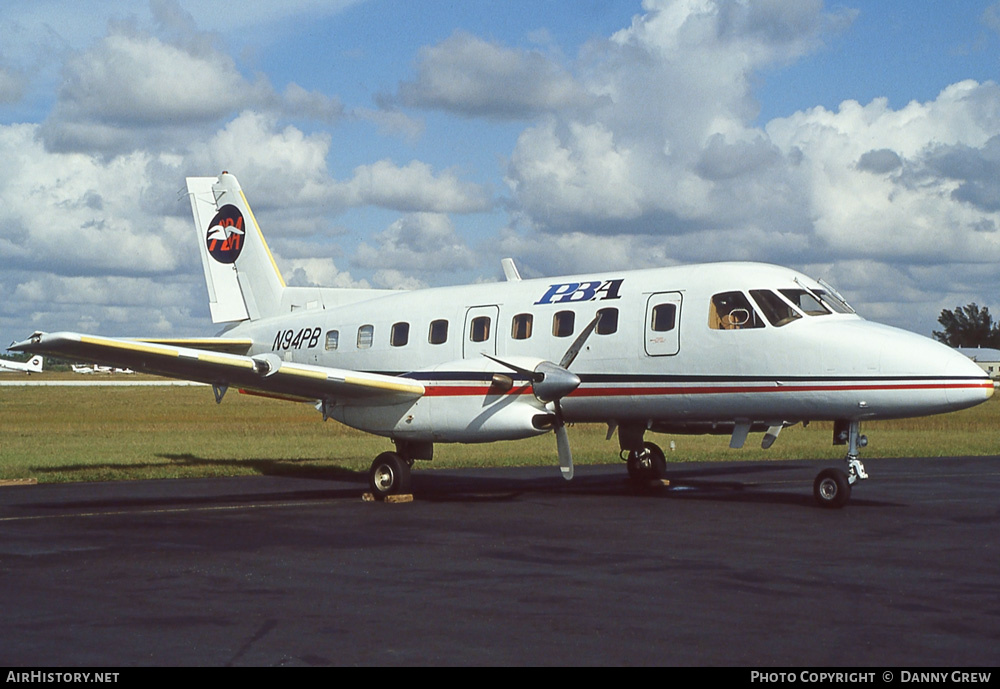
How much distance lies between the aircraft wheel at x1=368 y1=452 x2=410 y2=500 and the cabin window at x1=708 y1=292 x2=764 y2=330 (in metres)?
5.87

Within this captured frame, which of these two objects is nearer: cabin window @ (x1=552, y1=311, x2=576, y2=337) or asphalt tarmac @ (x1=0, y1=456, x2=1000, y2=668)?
asphalt tarmac @ (x1=0, y1=456, x2=1000, y2=668)

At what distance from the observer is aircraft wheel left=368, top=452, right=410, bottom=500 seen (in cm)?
1838

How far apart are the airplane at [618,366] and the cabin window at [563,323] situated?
3 centimetres

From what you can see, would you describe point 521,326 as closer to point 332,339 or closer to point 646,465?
point 646,465

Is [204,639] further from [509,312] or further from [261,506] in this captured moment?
[509,312]

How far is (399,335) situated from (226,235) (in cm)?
720

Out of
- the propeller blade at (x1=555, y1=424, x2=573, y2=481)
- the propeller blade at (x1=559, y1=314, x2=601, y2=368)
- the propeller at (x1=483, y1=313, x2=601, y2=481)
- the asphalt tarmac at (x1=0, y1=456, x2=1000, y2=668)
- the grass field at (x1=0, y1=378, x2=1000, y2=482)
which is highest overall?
the propeller blade at (x1=559, y1=314, x2=601, y2=368)

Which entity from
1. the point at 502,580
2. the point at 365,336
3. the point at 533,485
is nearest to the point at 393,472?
the point at 365,336

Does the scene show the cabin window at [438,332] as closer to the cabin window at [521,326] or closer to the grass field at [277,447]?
the cabin window at [521,326]

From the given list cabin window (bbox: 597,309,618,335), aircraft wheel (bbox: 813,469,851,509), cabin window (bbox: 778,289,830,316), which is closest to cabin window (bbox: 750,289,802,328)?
cabin window (bbox: 778,289,830,316)

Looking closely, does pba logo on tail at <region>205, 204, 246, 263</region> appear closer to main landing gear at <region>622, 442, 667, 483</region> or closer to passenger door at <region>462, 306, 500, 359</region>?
passenger door at <region>462, 306, 500, 359</region>

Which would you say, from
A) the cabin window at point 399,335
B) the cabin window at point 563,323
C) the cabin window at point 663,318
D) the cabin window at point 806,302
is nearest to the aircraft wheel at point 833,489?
the cabin window at point 806,302

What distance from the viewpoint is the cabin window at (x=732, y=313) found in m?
16.4
